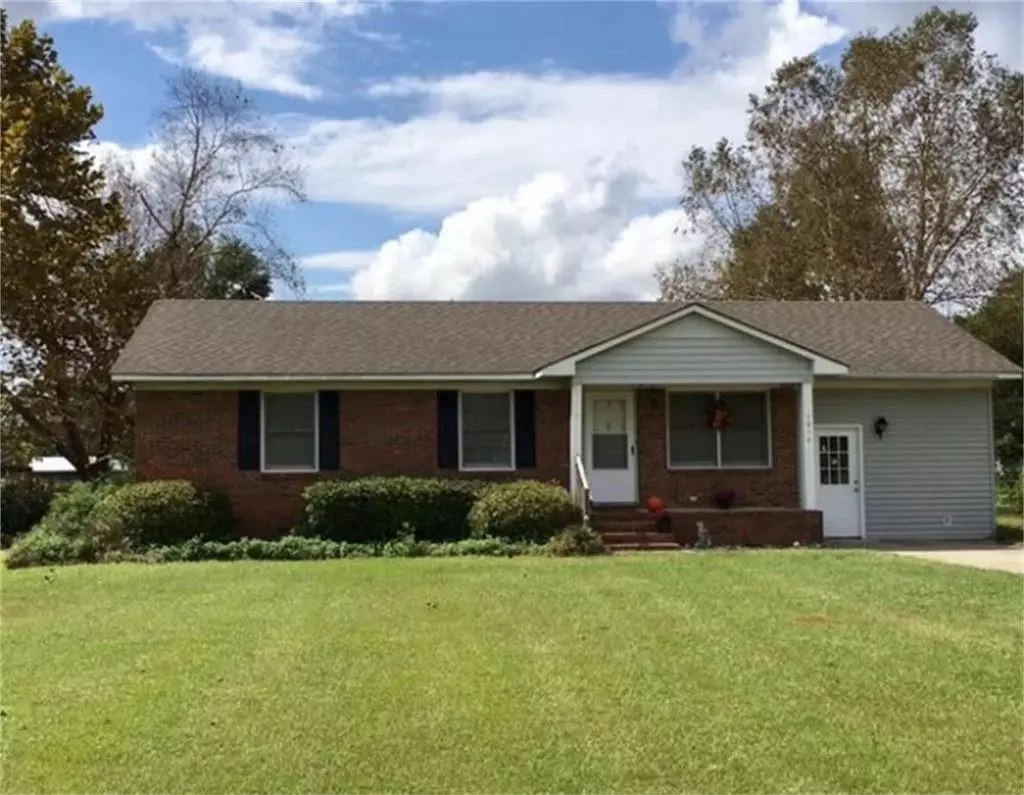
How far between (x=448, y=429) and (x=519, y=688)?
13.0m

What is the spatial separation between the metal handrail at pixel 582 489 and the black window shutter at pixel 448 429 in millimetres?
2126

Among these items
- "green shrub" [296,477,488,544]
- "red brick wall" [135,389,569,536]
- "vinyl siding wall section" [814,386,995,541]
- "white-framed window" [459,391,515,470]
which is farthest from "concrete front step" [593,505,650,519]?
"vinyl siding wall section" [814,386,995,541]

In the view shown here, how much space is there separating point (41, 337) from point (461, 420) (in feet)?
48.4

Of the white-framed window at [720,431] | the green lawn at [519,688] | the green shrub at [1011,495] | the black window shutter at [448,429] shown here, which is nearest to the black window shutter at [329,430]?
the black window shutter at [448,429]

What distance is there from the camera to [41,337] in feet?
98.5

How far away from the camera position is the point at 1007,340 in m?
36.8

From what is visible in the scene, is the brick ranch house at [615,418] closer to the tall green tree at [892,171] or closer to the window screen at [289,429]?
the window screen at [289,429]

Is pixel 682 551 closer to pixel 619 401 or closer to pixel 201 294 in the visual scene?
pixel 619 401

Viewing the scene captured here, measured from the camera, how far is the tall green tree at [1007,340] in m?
36.1

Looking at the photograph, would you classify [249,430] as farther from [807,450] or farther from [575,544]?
[807,450]

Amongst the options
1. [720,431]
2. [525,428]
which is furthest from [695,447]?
[525,428]

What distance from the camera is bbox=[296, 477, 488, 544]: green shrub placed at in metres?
18.7

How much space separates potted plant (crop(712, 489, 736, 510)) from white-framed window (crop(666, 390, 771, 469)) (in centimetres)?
55

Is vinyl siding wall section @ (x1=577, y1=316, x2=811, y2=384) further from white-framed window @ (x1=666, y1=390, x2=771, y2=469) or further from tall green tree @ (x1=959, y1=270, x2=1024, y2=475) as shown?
tall green tree @ (x1=959, y1=270, x2=1024, y2=475)
